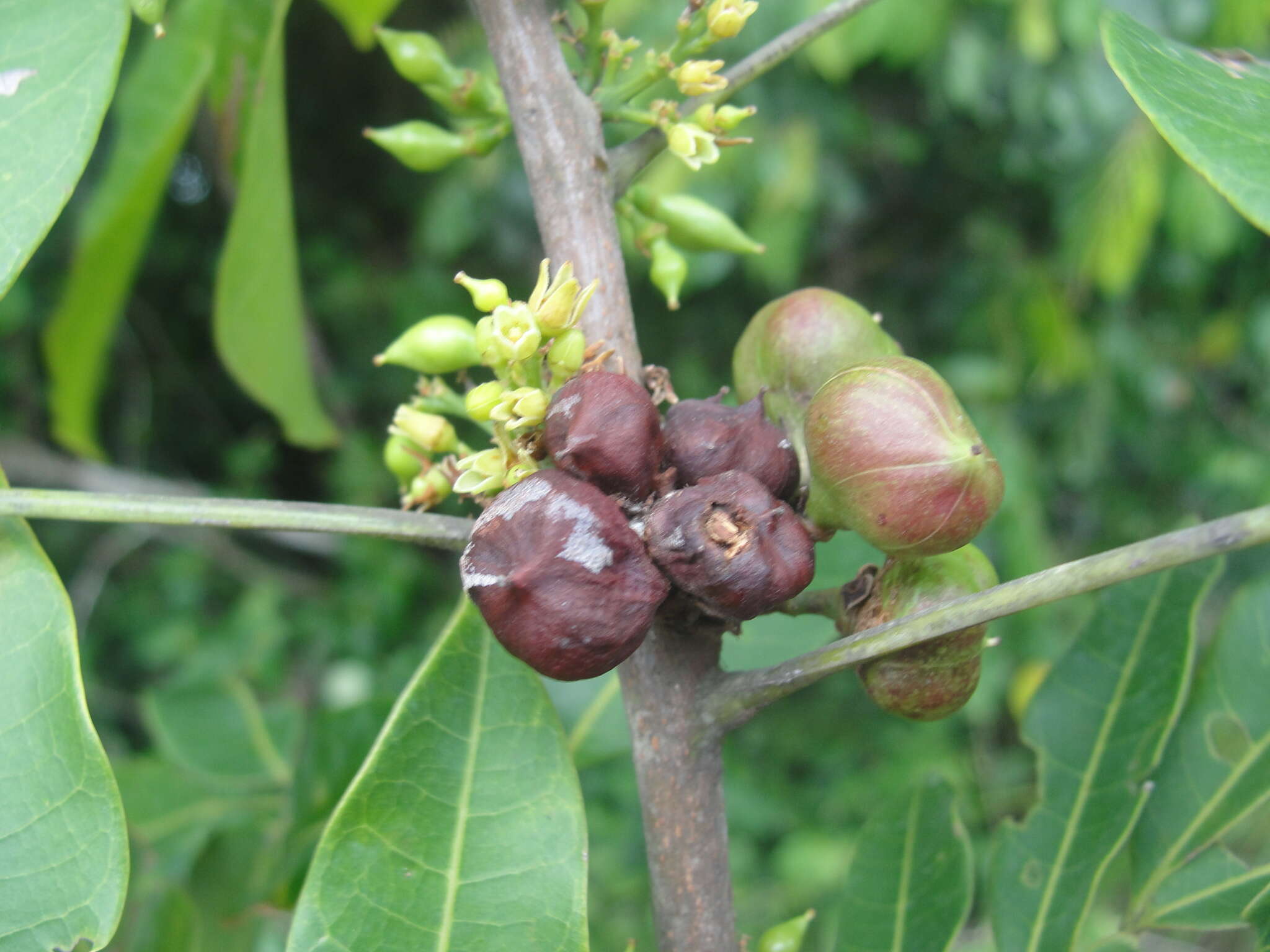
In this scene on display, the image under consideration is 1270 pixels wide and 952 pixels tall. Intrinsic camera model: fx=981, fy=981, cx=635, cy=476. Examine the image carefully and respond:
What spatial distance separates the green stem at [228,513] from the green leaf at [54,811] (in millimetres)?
120

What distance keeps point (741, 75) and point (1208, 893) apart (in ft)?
3.88

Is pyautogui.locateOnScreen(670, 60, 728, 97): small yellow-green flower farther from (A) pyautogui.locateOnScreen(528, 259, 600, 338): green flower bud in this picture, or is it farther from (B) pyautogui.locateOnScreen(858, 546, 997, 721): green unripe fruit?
(B) pyautogui.locateOnScreen(858, 546, 997, 721): green unripe fruit

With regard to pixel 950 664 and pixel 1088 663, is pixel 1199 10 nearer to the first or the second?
pixel 1088 663

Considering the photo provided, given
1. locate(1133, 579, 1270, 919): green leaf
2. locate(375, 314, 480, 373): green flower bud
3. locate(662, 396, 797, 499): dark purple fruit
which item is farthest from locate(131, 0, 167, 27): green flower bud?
locate(1133, 579, 1270, 919): green leaf

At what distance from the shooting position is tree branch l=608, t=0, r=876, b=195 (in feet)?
3.99

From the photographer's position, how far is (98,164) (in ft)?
16.9

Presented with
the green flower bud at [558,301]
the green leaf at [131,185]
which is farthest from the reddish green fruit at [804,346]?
the green leaf at [131,185]

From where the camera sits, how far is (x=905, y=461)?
983mm

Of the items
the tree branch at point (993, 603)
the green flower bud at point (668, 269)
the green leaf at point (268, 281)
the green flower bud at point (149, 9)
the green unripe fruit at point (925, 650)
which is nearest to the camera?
the tree branch at point (993, 603)

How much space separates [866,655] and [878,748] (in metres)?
4.01

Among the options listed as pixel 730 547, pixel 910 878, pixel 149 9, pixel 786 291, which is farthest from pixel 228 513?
pixel 786 291

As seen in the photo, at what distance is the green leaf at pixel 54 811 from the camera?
970mm

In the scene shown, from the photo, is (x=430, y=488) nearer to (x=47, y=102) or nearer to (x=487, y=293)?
(x=487, y=293)

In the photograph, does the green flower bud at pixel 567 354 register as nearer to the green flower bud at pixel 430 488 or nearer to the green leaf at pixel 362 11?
the green flower bud at pixel 430 488
